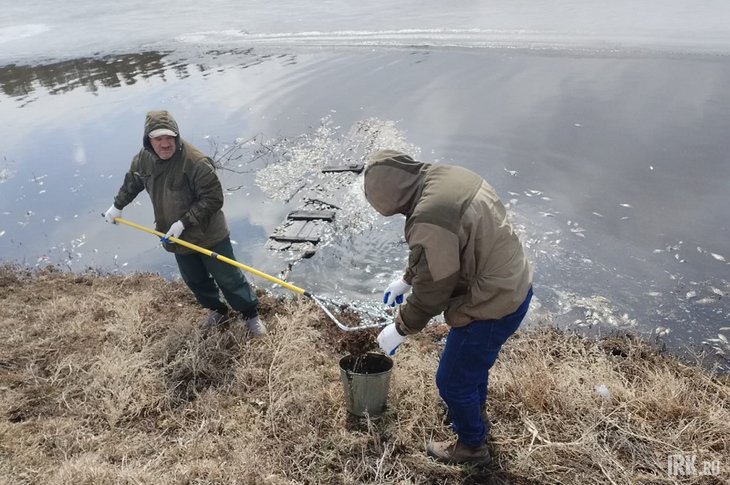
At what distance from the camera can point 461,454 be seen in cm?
328

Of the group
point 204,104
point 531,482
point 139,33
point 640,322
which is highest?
point 139,33

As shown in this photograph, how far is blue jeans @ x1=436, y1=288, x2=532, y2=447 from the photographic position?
284 cm

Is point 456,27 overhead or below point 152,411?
overhead

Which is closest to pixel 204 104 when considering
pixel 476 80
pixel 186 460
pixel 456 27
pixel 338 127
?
pixel 338 127

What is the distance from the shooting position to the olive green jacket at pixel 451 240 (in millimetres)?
2480

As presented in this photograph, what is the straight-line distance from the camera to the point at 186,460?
11.4 feet

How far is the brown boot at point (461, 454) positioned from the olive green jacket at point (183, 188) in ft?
8.52

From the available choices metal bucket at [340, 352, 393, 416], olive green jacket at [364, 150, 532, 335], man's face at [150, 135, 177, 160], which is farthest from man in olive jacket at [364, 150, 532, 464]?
man's face at [150, 135, 177, 160]

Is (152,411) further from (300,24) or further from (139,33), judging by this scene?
(139,33)

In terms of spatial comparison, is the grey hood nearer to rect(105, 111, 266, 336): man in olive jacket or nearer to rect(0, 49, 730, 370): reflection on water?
rect(105, 111, 266, 336): man in olive jacket

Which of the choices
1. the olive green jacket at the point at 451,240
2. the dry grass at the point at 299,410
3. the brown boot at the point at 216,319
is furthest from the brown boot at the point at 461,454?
the brown boot at the point at 216,319

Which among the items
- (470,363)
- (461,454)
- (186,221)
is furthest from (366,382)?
(186,221)

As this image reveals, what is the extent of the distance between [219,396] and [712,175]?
24.3 ft

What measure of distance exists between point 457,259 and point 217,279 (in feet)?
9.10
